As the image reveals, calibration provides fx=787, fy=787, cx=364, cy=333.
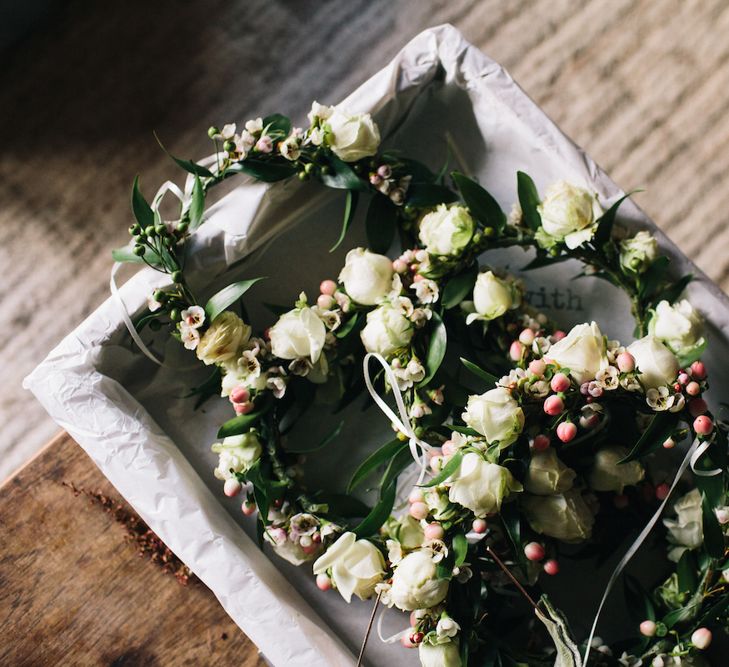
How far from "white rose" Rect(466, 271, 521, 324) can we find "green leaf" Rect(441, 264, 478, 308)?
0.01 metres

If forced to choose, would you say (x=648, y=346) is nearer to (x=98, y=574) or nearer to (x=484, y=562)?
(x=484, y=562)

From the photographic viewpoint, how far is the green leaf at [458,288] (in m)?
0.78

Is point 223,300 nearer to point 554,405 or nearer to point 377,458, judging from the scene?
point 377,458

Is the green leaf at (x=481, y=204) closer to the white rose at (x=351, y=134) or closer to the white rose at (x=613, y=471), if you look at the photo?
the white rose at (x=351, y=134)

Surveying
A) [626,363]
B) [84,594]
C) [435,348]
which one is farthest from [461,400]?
[84,594]

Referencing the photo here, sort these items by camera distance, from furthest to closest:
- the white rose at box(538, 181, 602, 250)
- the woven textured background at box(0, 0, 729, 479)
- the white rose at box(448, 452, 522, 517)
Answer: the woven textured background at box(0, 0, 729, 479) → the white rose at box(538, 181, 602, 250) → the white rose at box(448, 452, 522, 517)

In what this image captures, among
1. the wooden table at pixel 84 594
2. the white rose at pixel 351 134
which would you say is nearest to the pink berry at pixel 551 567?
the wooden table at pixel 84 594

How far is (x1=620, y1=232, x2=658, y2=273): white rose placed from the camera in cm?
78

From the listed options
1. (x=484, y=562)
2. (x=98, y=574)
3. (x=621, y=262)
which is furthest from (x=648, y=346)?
(x=98, y=574)

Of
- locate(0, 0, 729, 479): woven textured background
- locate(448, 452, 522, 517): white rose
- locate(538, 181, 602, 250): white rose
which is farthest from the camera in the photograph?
locate(0, 0, 729, 479): woven textured background

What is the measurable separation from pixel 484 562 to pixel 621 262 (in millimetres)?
328

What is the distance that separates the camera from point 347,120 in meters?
0.76

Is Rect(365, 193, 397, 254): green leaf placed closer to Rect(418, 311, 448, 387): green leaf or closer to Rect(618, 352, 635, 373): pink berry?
Rect(418, 311, 448, 387): green leaf

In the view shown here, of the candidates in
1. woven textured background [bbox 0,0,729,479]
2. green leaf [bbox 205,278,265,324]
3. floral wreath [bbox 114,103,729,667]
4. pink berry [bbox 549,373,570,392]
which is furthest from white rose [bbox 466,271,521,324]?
woven textured background [bbox 0,0,729,479]
